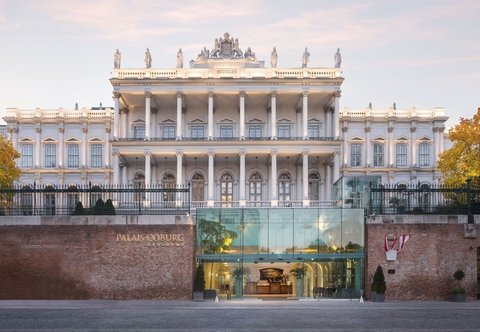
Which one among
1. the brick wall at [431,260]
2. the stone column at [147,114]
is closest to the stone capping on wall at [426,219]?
the brick wall at [431,260]

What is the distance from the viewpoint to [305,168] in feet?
158

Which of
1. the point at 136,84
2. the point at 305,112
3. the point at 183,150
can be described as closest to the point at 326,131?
the point at 305,112

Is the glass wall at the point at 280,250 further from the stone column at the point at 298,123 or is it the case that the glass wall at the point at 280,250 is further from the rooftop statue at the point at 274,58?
the rooftop statue at the point at 274,58

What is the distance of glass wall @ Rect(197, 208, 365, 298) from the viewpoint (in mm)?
28250

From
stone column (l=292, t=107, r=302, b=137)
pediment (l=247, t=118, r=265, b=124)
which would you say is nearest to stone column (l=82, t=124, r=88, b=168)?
pediment (l=247, t=118, r=265, b=124)

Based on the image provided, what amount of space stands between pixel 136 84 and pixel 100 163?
12.2 metres

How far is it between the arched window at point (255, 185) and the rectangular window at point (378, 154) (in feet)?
42.2

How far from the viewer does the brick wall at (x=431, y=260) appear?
87.5 ft

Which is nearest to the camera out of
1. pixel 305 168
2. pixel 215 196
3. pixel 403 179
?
pixel 305 168

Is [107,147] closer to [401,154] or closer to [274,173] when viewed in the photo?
[274,173]

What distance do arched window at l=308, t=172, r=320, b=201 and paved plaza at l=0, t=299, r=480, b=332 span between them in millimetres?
25745

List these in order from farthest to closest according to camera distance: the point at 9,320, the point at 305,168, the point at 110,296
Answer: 1. the point at 305,168
2. the point at 110,296
3. the point at 9,320

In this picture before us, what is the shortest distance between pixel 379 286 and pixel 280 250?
5.26m

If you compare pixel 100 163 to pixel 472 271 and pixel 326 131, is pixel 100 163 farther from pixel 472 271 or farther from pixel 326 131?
pixel 472 271
